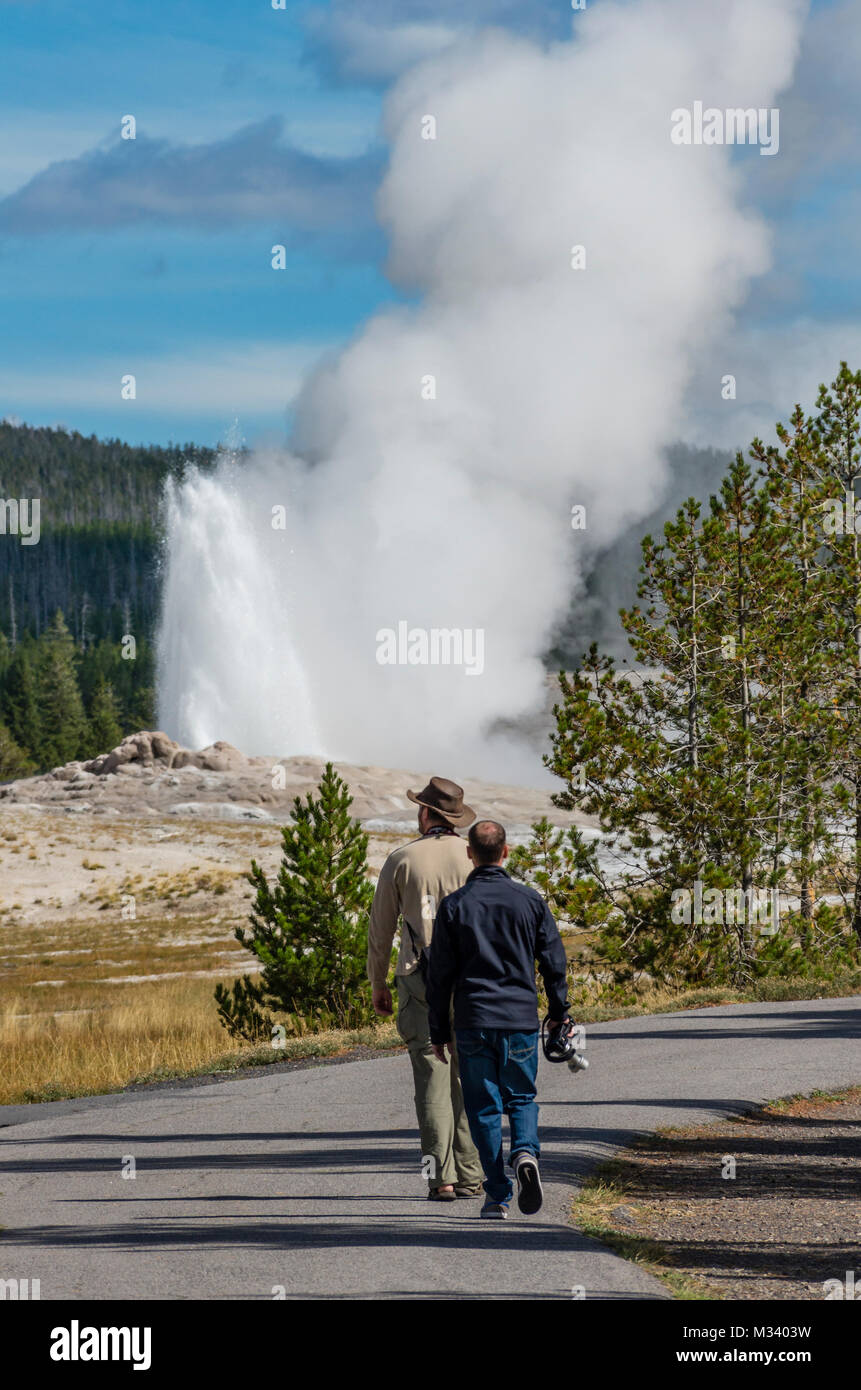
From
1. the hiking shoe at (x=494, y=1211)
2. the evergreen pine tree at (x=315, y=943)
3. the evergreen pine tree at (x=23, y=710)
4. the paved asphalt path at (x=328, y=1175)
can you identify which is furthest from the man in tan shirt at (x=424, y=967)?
the evergreen pine tree at (x=23, y=710)

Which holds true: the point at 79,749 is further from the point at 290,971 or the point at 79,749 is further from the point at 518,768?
the point at 290,971

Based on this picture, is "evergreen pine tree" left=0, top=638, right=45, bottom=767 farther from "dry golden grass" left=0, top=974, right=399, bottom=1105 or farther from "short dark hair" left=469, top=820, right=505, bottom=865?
"short dark hair" left=469, top=820, right=505, bottom=865

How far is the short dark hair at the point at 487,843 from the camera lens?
6.73m

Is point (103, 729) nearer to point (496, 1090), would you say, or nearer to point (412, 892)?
point (412, 892)

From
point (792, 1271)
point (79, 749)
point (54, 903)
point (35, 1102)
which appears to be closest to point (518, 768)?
point (79, 749)

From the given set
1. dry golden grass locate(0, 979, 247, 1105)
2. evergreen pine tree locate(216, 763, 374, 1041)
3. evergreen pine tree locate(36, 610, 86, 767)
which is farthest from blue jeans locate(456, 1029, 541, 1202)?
evergreen pine tree locate(36, 610, 86, 767)

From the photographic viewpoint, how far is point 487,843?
265 inches

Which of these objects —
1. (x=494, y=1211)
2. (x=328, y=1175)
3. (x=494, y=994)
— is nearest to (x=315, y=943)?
(x=328, y=1175)

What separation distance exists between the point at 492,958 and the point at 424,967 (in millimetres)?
678

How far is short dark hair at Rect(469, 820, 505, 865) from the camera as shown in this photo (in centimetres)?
673

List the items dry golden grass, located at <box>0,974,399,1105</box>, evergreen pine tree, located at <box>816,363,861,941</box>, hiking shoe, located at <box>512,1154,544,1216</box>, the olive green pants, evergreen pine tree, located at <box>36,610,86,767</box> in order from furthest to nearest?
evergreen pine tree, located at <box>36,610,86,767</box>
evergreen pine tree, located at <box>816,363,861,941</box>
dry golden grass, located at <box>0,974,399,1105</box>
the olive green pants
hiking shoe, located at <box>512,1154,544,1216</box>

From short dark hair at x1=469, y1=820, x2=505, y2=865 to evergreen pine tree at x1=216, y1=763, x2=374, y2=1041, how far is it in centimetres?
1079
